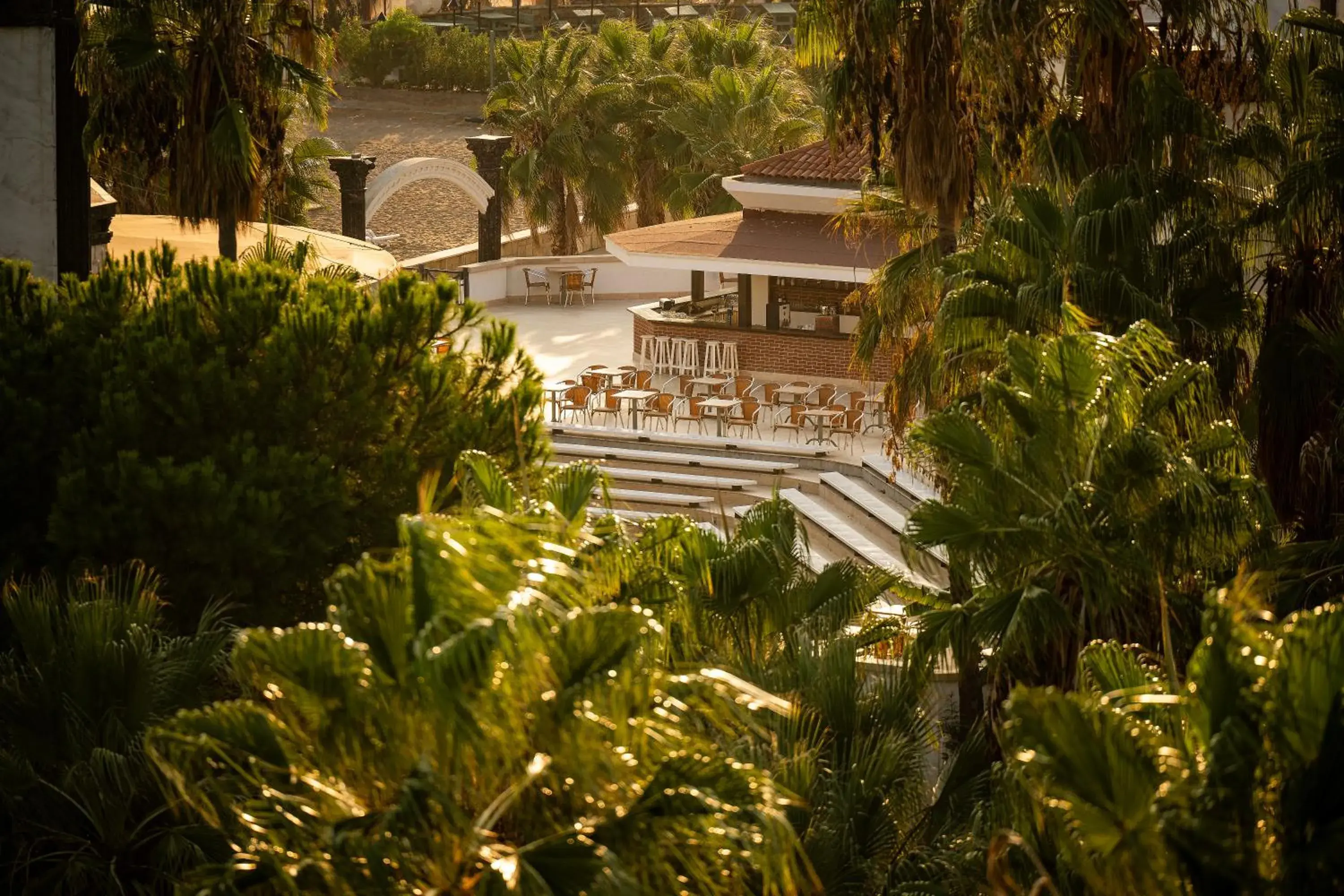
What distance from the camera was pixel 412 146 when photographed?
2709 inches

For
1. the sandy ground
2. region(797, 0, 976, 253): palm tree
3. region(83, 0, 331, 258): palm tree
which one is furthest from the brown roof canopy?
the sandy ground

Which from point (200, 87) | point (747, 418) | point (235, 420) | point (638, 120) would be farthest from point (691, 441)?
point (638, 120)

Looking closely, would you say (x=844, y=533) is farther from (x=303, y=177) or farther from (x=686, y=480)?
(x=303, y=177)

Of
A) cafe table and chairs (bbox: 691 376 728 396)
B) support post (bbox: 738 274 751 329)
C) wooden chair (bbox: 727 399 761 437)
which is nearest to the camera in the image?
wooden chair (bbox: 727 399 761 437)

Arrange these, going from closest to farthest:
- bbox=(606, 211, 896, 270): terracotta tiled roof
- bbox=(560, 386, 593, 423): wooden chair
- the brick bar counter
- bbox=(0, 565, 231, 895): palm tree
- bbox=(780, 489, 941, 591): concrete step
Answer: bbox=(0, 565, 231, 895): palm tree
bbox=(780, 489, 941, 591): concrete step
bbox=(560, 386, 593, 423): wooden chair
bbox=(606, 211, 896, 270): terracotta tiled roof
the brick bar counter

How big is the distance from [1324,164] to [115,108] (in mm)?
11000

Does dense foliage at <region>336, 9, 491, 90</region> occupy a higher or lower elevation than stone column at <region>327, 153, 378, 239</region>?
higher

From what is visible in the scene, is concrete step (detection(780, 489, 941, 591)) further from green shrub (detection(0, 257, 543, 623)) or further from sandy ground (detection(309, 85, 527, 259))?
sandy ground (detection(309, 85, 527, 259))

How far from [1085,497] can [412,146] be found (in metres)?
62.1

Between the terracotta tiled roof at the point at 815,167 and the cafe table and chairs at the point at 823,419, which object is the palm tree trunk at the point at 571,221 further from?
the cafe table and chairs at the point at 823,419

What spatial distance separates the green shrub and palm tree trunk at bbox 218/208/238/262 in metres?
5.33

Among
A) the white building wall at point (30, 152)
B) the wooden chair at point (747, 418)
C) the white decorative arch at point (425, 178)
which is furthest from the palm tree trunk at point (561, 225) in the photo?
the white building wall at point (30, 152)

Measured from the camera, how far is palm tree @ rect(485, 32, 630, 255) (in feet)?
140

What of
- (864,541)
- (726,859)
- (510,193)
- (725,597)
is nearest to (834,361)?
(864,541)
